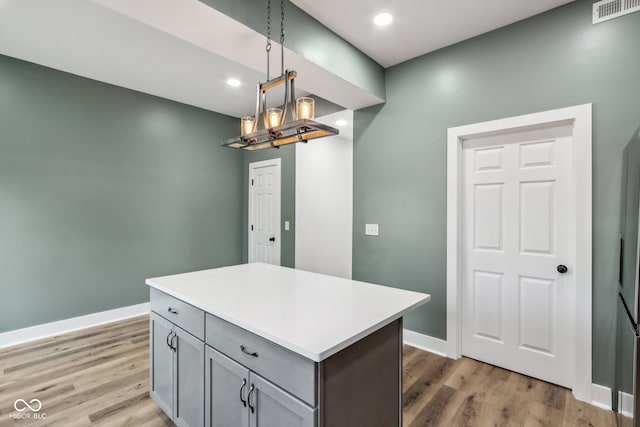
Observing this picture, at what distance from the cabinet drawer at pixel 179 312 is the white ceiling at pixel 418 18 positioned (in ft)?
7.28

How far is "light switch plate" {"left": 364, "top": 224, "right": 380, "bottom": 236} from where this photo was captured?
3.31 m

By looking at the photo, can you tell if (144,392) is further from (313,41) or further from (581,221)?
(581,221)

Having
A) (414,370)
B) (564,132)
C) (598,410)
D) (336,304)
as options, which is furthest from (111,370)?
(564,132)

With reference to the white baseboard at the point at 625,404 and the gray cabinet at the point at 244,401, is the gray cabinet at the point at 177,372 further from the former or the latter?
the white baseboard at the point at 625,404

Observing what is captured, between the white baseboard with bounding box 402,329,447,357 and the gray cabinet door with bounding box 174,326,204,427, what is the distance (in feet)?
7.03

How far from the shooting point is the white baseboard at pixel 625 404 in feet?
6.54

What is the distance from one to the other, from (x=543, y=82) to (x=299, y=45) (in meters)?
1.89

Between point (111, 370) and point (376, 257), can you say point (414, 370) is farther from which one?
point (111, 370)

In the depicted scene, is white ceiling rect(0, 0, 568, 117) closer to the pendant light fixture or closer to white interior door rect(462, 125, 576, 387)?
the pendant light fixture

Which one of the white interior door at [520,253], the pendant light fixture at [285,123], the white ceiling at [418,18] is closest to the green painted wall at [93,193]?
the pendant light fixture at [285,123]

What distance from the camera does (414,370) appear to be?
260cm

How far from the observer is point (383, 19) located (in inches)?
96.0

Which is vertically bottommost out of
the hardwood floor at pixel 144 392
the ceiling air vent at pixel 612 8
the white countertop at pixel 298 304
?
the hardwood floor at pixel 144 392

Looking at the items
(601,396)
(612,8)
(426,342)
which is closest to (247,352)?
(426,342)
